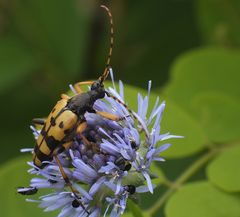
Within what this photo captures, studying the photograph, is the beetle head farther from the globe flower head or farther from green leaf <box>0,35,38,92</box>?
green leaf <box>0,35,38,92</box>

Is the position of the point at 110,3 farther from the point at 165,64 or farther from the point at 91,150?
the point at 91,150

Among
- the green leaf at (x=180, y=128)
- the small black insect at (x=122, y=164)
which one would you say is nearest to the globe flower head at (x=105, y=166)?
the small black insect at (x=122, y=164)

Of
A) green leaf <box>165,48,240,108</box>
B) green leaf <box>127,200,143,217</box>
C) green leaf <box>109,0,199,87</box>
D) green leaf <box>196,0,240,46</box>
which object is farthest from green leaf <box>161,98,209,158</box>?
green leaf <box>109,0,199,87</box>

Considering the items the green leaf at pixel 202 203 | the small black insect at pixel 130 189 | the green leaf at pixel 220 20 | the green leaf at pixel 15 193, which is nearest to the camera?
the small black insect at pixel 130 189

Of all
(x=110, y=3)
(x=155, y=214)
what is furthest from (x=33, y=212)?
(x=110, y=3)

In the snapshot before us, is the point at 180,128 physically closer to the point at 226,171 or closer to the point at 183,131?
the point at 183,131

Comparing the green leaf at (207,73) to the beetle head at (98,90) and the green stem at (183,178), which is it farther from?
the beetle head at (98,90)
